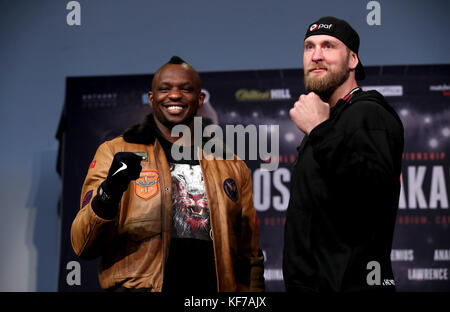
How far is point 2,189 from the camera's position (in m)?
4.18

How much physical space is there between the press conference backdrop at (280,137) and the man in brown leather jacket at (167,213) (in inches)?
50.3

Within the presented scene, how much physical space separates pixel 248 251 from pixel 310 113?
843 mm

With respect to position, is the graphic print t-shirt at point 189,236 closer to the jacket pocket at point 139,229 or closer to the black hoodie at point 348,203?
the jacket pocket at point 139,229

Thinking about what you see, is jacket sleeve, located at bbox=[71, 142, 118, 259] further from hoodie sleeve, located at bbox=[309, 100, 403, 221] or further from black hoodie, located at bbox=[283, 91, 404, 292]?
hoodie sleeve, located at bbox=[309, 100, 403, 221]

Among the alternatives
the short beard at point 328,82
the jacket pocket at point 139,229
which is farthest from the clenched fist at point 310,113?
the jacket pocket at point 139,229

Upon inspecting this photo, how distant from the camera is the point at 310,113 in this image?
2016 mm

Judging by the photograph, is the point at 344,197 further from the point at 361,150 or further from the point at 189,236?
the point at 189,236

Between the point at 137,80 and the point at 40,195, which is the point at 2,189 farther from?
the point at 137,80

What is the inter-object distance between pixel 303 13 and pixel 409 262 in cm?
189

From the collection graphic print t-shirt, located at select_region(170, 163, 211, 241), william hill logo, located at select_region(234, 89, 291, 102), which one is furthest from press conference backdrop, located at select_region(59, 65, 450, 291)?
graphic print t-shirt, located at select_region(170, 163, 211, 241)

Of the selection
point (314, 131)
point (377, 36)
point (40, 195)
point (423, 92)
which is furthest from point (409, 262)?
point (40, 195)

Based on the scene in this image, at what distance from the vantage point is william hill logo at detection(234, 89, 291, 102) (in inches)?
153

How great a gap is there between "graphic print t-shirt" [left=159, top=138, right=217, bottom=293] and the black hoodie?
430 mm

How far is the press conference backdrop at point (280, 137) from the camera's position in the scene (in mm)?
3707
